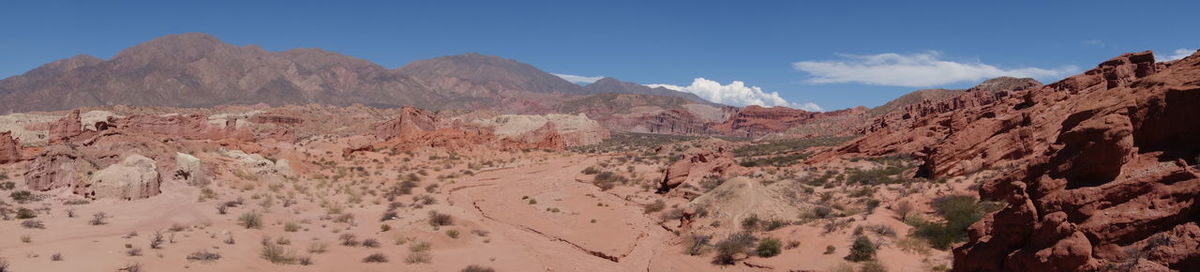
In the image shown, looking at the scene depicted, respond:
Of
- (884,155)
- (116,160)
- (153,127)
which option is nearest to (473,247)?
(116,160)

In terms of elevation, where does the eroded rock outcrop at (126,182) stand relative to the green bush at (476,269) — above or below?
above

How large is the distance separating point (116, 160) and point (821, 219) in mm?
20942

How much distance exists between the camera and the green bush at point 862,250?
1170 centimetres

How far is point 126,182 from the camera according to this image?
15.3 m

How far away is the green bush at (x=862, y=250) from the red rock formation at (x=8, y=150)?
2683 cm

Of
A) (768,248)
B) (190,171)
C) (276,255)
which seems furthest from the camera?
(190,171)

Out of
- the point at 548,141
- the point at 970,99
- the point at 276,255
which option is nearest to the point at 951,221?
the point at 276,255

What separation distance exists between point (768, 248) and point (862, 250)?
2.01 m

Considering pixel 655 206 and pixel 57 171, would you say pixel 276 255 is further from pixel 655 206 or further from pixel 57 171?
pixel 655 206

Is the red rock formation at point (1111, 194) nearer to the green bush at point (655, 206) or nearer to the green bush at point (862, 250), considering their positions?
the green bush at point (862, 250)

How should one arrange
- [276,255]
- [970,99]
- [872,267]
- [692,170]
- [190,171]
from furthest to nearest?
[970,99] → [692,170] → [190,171] → [276,255] → [872,267]

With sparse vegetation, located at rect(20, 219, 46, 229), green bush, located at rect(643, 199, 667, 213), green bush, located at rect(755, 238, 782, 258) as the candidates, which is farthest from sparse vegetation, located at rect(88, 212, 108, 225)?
green bush, located at rect(643, 199, 667, 213)

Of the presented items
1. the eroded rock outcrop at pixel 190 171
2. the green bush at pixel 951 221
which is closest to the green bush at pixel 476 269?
the green bush at pixel 951 221

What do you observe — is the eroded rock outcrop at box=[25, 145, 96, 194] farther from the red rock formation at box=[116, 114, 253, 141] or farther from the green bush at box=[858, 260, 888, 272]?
the red rock formation at box=[116, 114, 253, 141]
